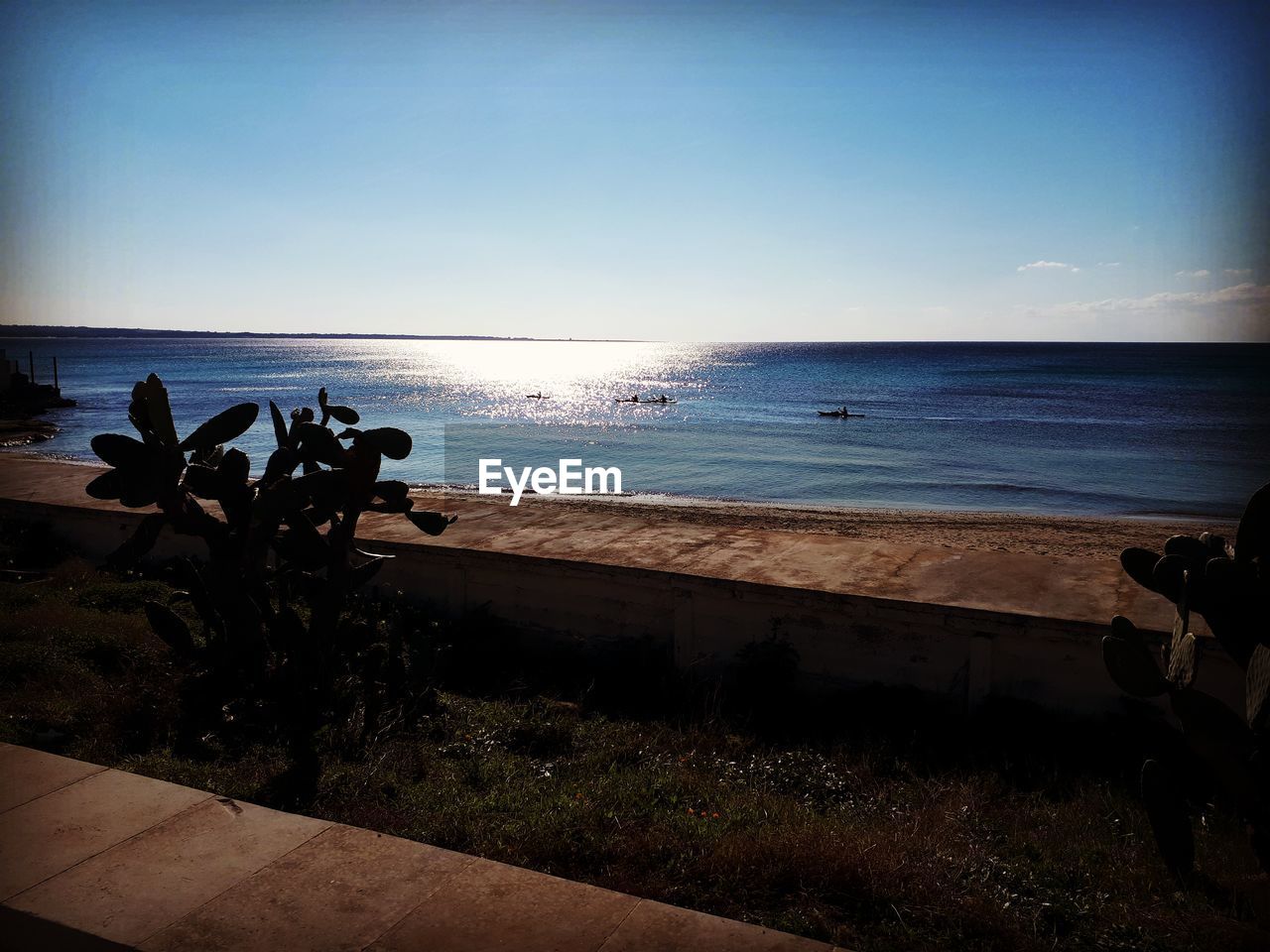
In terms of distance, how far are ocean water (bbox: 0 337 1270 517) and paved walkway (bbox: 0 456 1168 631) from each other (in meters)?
1.97

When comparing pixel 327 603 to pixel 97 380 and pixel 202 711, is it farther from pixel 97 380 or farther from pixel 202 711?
pixel 97 380

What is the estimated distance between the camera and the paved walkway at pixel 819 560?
18.8 feet

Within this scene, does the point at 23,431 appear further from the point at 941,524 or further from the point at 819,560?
the point at 819,560

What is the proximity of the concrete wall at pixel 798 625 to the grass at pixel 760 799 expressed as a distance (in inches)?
10.0

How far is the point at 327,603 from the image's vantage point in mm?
5617

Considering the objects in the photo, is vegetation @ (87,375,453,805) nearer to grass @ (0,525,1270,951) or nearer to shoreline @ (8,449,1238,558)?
grass @ (0,525,1270,951)

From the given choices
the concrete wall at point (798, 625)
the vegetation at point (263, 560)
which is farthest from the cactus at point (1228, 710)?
the vegetation at point (263, 560)

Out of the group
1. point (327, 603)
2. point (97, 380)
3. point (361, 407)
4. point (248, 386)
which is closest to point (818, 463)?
point (327, 603)

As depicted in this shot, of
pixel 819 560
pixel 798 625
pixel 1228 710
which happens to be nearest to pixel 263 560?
pixel 798 625

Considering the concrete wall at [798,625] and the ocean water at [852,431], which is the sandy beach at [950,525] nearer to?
the ocean water at [852,431]

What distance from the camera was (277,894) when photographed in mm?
3090

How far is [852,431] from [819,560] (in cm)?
3599

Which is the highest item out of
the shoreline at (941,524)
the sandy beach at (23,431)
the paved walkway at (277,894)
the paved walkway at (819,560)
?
the paved walkway at (819,560)

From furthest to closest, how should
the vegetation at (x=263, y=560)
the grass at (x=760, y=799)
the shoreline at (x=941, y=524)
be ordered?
the shoreline at (x=941, y=524), the vegetation at (x=263, y=560), the grass at (x=760, y=799)
